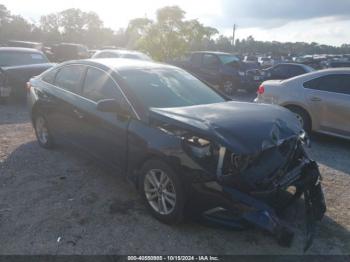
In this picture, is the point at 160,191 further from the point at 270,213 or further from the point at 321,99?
Answer: the point at 321,99

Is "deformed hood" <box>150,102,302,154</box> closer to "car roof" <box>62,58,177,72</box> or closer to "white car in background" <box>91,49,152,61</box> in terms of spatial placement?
"car roof" <box>62,58,177,72</box>

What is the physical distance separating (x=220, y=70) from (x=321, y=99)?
7.11m

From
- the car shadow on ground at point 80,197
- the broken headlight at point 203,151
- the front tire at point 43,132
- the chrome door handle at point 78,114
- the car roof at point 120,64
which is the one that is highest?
the car roof at point 120,64

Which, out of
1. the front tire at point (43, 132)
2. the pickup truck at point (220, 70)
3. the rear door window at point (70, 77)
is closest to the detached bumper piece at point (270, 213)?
the rear door window at point (70, 77)

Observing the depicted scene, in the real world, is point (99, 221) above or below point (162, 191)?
below

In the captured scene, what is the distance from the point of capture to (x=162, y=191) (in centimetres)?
345

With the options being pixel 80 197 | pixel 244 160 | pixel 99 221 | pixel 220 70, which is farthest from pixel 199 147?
pixel 220 70

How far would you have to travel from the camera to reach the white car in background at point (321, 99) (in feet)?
20.6

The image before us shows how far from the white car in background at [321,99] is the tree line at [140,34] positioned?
32.6 ft

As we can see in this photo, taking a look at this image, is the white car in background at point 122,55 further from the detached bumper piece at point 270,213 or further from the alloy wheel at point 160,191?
the detached bumper piece at point 270,213

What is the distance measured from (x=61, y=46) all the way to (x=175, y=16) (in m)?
11.1

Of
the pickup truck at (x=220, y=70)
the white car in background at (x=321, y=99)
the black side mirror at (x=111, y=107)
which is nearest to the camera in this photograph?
the black side mirror at (x=111, y=107)

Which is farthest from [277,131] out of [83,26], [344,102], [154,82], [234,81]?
[83,26]

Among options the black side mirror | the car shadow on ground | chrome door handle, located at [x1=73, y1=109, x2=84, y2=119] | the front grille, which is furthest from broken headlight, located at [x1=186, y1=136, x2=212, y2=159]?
chrome door handle, located at [x1=73, y1=109, x2=84, y2=119]
